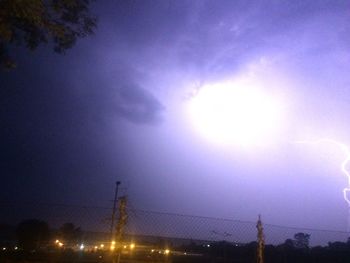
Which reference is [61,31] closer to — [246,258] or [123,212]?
[123,212]

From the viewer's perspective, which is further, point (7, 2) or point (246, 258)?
point (246, 258)

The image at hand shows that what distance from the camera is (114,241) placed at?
12336 mm

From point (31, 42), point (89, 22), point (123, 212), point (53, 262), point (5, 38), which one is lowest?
point (53, 262)

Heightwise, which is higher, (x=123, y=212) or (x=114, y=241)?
(x=123, y=212)

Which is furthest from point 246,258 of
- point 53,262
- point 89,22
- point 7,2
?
point 7,2

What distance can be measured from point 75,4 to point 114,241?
796cm

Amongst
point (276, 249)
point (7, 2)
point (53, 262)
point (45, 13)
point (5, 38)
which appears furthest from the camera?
point (276, 249)

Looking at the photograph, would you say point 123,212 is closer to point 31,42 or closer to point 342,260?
point 31,42

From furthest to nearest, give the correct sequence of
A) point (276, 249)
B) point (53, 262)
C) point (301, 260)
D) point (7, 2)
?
point (276, 249)
point (301, 260)
point (53, 262)
point (7, 2)

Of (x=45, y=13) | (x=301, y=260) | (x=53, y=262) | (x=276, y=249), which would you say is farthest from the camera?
(x=276, y=249)

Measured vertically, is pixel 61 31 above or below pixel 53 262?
above

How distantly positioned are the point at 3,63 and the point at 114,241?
6.86 m

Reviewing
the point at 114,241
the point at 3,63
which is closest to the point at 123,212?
the point at 114,241

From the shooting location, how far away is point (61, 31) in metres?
11.4
